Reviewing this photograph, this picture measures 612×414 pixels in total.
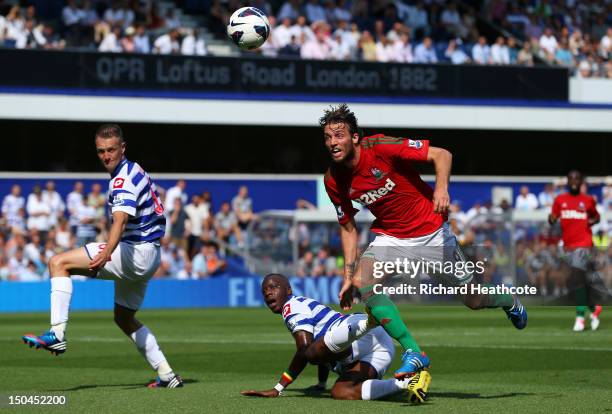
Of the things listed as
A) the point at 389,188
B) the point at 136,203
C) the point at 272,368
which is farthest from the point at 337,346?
the point at 272,368

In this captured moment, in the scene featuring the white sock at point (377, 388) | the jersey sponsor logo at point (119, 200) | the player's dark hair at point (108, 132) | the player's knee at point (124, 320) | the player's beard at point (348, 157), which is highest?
the player's dark hair at point (108, 132)

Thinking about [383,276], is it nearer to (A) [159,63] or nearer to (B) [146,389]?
(B) [146,389]

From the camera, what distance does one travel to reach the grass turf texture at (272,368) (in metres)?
9.11

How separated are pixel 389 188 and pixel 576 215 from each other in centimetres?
940

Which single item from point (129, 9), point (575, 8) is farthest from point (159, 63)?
point (575, 8)

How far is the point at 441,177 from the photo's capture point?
9.05 meters

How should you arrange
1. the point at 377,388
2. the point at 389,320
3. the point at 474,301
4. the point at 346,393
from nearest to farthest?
the point at 389,320 → the point at 377,388 → the point at 346,393 → the point at 474,301

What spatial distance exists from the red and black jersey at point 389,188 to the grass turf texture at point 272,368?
138cm

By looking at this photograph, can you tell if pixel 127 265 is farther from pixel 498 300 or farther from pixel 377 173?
pixel 498 300

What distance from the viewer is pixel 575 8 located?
3953cm

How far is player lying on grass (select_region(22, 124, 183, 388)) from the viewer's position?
33.2 ft

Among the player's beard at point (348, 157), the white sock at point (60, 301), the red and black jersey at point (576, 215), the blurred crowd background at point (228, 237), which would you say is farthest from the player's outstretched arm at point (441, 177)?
the blurred crowd background at point (228, 237)

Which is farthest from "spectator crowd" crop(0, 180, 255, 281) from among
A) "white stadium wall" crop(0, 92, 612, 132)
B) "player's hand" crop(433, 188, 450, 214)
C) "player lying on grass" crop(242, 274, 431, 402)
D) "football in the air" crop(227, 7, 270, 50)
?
"player's hand" crop(433, 188, 450, 214)

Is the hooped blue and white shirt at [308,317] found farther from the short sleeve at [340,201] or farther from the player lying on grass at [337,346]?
the short sleeve at [340,201]
